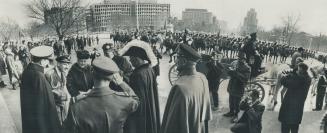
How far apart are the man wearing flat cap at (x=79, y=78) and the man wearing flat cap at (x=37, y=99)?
48.6 inches

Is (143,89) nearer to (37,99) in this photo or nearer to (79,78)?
(37,99)

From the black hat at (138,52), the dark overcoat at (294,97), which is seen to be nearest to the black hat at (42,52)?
the black hat at (138,52)

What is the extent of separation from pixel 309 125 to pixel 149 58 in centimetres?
548

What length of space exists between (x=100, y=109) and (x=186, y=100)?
43.6 inches

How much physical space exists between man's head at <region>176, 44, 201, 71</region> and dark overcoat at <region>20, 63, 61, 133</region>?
224 centimetres

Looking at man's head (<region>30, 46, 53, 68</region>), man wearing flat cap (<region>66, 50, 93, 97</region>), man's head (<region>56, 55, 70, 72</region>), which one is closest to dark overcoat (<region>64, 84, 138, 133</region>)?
man's head (<region>30, 46, 53, 68</region>)

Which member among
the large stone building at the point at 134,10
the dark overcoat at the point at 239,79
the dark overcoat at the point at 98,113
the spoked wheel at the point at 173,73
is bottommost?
the spoked wheel at the point at 173,73

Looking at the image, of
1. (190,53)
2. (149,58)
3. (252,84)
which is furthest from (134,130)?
(252,84)

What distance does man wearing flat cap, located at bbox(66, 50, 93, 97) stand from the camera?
6.11m

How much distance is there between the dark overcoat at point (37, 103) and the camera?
457 centimetres

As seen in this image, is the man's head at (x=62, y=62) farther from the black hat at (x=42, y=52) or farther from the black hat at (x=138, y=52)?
the black hat at (x=138, y=52)

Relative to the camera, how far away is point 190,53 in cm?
372

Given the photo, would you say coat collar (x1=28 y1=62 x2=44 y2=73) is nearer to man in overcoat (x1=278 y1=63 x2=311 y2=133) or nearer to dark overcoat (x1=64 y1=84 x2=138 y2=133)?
dark overcoat (x1=64 y1=84 x2=138 y2=133)

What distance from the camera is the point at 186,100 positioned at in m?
3.54
